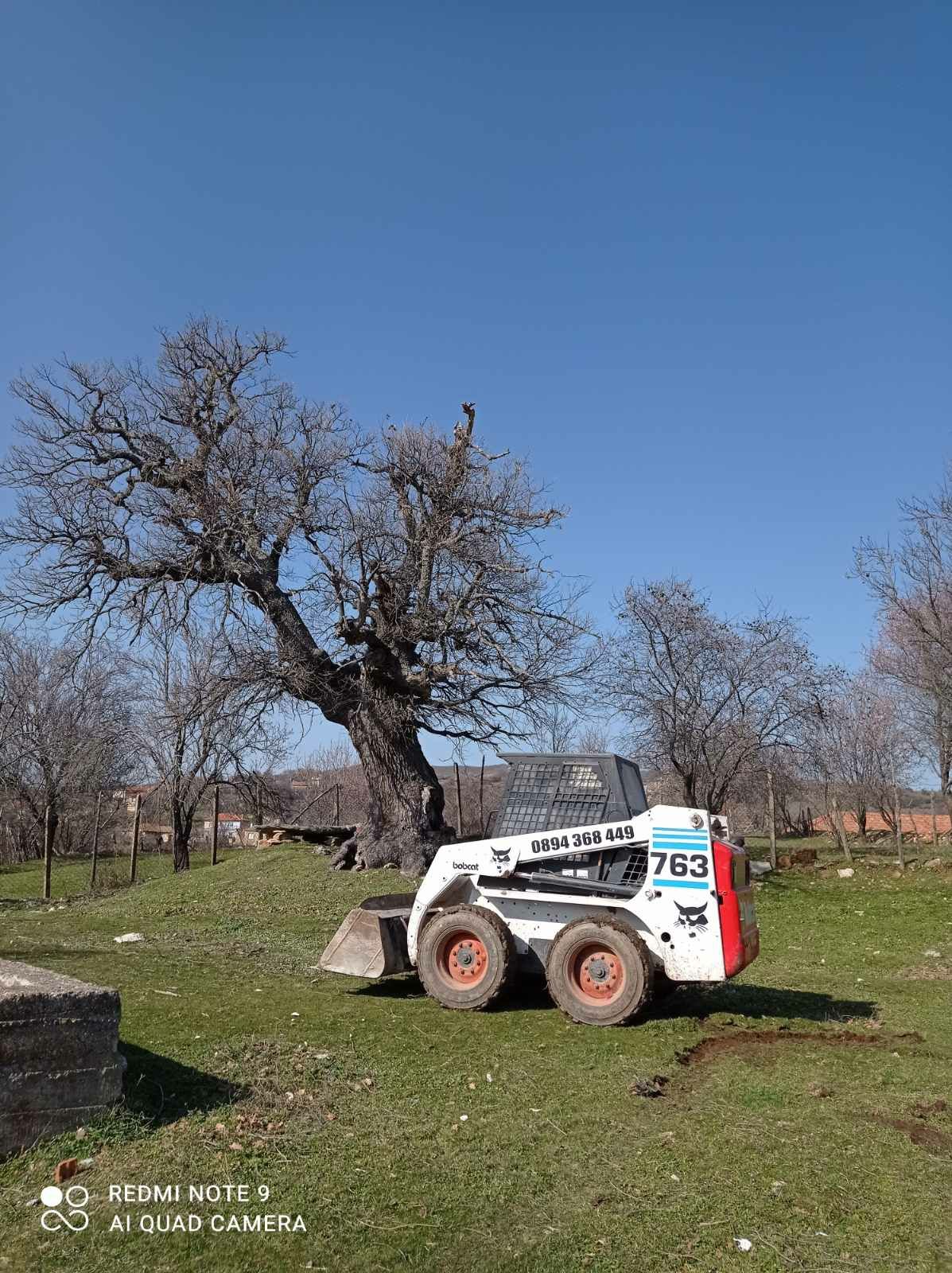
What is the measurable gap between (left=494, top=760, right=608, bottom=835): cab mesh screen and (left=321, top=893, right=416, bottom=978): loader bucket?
4.87 ft

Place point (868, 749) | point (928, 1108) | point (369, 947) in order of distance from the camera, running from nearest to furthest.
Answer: point (928, 1108), point (369, 947), point (868, 749)

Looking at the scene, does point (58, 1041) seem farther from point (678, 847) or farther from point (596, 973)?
point (678, 847)

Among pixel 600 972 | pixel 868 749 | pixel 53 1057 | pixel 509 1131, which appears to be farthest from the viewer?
pixel 868 749

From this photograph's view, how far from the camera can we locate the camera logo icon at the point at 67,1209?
4613 millimetres

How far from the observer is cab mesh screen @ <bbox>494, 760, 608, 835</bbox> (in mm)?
9828

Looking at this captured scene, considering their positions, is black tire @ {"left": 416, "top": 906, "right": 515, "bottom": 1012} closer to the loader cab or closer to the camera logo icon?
the loader cab

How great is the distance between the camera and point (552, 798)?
Answer: 10047mm

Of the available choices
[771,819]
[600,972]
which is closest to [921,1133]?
[600,972]

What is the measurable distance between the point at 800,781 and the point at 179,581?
69.5 ft

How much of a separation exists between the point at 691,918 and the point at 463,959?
2.25 meters

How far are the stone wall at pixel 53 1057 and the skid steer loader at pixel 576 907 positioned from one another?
4.41 m

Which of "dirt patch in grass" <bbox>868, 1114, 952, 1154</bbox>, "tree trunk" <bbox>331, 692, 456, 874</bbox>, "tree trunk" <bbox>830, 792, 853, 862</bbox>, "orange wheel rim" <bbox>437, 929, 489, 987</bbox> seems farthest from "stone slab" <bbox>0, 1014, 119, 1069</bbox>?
"tree trunk" <bbox>830, 792, 853, 862</bbox>

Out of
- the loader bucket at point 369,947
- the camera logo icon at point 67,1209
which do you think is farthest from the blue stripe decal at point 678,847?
the camera logo icon at point 67,1209

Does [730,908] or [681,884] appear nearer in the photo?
[730,908]
